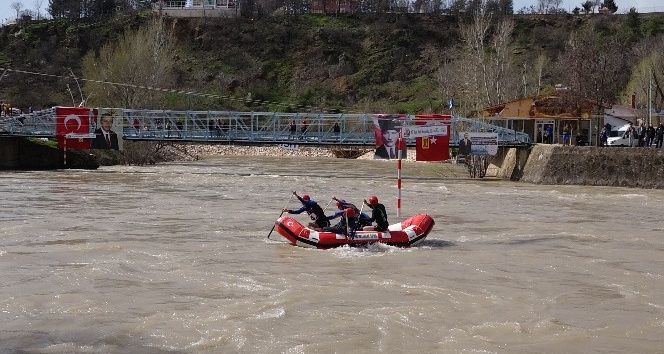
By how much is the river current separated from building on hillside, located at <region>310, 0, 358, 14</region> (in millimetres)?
113628

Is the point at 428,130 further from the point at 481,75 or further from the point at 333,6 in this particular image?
the point at 333,6

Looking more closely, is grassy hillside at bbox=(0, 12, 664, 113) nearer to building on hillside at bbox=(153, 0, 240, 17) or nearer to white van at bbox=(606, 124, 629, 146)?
building on hillside at bbox=(153, 0, 240, 17)

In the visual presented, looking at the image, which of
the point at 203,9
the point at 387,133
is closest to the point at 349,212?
the point at 387,133

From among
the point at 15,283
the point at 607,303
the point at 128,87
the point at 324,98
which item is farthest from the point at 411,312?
the point at 324,98

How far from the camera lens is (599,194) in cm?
3831

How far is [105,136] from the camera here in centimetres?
5147

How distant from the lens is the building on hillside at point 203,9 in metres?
134

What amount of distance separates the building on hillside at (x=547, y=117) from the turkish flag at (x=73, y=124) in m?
23.2

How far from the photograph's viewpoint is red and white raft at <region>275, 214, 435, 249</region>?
2106 cm

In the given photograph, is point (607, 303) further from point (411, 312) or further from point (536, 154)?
point (536, 154)

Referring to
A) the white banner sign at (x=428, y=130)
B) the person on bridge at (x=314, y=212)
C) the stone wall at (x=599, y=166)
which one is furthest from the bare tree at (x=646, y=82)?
the person on bridge at (x=314, y=212)

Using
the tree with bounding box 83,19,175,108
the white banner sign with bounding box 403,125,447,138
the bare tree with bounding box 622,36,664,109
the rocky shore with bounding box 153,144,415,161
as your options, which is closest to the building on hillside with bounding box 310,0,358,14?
the rocky shore with bounding box 153,144,415,161

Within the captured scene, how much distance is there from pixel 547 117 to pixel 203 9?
296 ft

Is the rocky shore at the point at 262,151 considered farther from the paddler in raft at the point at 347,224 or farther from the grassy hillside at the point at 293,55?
the paddler in raft at the point at 347,224
